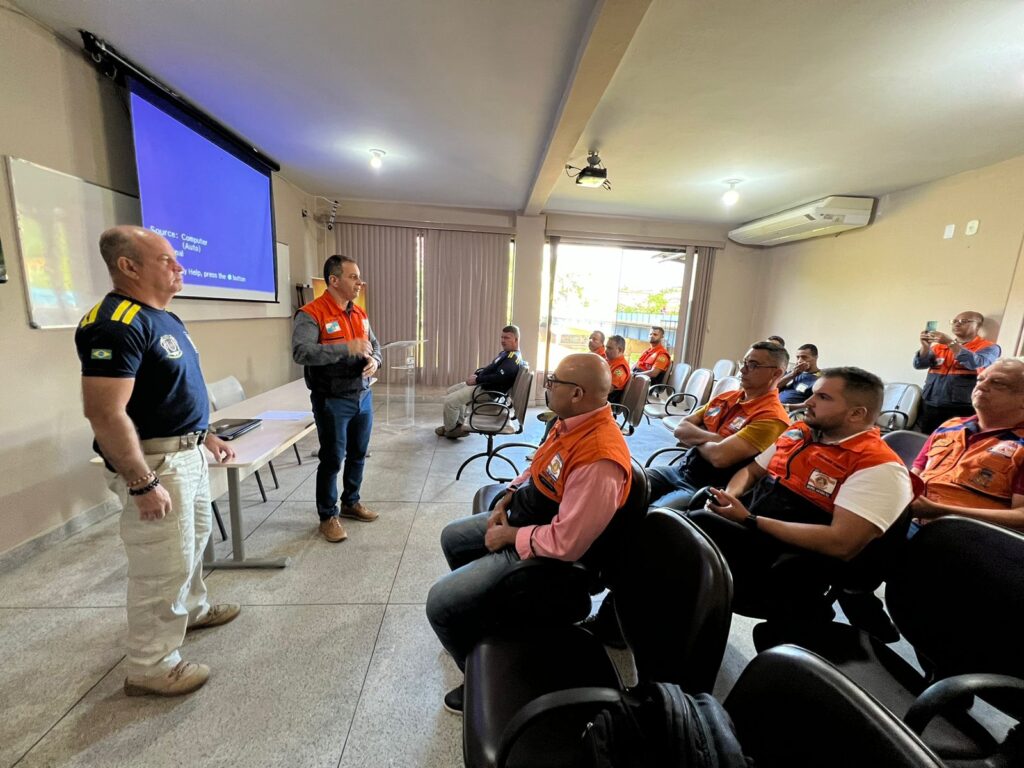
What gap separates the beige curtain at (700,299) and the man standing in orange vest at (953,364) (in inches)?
114

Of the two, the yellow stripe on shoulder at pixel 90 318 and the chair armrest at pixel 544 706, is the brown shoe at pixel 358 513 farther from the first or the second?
the chair armrest at pixel 544 706

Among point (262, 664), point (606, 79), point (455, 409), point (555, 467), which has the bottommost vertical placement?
point (262, 664)

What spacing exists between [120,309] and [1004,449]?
315 centimetres

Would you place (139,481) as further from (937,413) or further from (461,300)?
(937,413)

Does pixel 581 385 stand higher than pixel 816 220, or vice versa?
pixel 816 220

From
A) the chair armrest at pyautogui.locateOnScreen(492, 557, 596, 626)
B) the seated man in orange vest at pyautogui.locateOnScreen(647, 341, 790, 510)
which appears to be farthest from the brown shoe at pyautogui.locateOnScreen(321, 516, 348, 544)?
the seated man in orange vest at pyautogui.locateOnScreen(647, 341, 790, 510)

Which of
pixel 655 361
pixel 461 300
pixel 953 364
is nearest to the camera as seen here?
pixel 953 364

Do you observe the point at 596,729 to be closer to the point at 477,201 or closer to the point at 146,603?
the point at 146,603

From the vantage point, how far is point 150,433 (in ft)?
4.23

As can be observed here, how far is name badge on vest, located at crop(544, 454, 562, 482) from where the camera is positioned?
4.32ft

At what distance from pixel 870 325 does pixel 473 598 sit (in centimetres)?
546

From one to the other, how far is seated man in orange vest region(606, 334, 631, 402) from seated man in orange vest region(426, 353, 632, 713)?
Answer: 2.78m

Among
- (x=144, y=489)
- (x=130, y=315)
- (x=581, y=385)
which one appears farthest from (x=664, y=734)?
A: (x=130, y=315)

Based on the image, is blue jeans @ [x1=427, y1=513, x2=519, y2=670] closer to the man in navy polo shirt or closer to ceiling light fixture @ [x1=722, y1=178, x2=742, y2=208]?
the man in navy polo shirt
